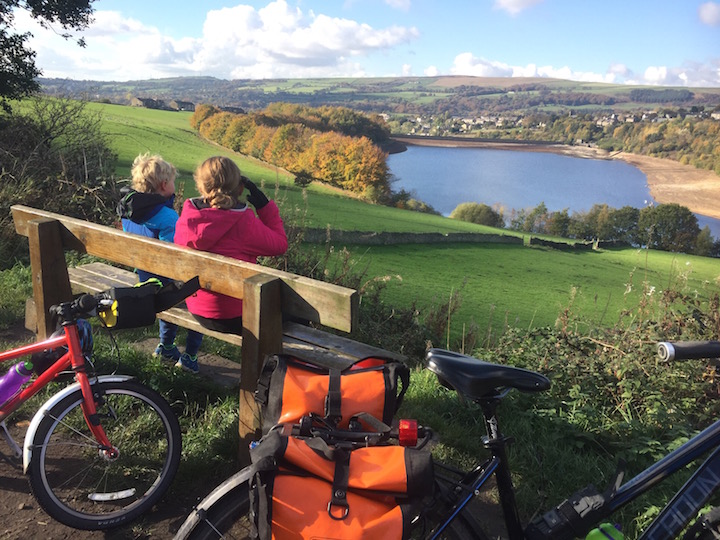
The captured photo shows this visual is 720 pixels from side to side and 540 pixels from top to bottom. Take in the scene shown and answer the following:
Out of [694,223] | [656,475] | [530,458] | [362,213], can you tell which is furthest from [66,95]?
[694,223]

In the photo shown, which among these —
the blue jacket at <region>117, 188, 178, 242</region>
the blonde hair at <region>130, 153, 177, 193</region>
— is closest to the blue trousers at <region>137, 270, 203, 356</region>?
the blue jacket at <region>117, 188, 178, 242</region>

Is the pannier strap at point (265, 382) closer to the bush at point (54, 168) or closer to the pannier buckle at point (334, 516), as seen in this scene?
the pannier buckle at point (334, 516)

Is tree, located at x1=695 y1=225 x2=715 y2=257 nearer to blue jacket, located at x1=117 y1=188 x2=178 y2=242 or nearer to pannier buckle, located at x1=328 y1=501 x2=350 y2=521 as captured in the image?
blue jacket, located at x1=117 y1=188 x2=178 y2=242

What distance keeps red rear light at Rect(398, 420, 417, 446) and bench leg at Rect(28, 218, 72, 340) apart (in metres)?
2.94

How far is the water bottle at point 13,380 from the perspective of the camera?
2758mm

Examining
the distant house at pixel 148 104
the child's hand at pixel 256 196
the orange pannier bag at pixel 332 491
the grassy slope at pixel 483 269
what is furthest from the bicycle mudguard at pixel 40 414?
the distant house at pixel 148 104

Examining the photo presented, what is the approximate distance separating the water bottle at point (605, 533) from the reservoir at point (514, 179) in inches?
3716

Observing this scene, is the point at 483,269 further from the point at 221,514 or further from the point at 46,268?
the point at 221,514

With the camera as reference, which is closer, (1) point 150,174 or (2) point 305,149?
(1) point 150,174

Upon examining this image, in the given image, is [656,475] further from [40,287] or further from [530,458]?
[40,287]

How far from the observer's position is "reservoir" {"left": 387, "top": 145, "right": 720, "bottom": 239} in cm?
10914

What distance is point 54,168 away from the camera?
9461 millimetres

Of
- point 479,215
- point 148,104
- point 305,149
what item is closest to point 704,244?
point 479,215

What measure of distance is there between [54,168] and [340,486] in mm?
9957
